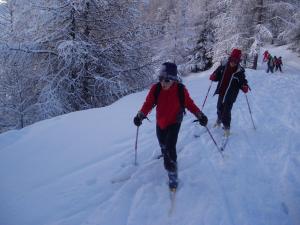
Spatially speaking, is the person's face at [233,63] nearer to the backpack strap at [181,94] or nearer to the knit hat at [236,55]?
the knit hat at [236,55]

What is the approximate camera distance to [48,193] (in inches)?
186

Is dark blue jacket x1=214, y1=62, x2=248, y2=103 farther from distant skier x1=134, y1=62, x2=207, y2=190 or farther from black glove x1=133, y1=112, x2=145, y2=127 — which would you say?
black glove x1=133, y1=112, x2=145, y2=127

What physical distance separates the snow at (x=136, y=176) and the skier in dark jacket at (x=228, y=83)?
0.51 metres

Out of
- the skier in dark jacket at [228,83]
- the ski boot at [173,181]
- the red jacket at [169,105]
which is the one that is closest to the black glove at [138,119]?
the red jacket at [169,105]

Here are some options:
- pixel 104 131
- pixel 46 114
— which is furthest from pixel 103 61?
pixel 104 131

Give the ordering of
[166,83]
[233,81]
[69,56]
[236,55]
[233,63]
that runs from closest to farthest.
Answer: [166,83], [236,55], [233,63], [233,81], [69,56]

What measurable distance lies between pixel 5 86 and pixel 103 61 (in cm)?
611

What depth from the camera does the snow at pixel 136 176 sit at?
4297 millimetres

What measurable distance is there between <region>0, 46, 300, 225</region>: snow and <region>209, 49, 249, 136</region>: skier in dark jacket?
51cm

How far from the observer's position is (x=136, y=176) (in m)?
5.30

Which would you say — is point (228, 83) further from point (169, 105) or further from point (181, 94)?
point (169, 105)

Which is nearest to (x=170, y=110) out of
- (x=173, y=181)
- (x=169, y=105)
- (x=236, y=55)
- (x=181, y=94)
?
(x=169, y=105)

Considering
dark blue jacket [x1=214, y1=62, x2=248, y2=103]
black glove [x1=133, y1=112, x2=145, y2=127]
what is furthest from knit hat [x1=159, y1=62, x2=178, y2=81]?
dark blue jacket [x1=214, y1=62, x2=248, y2=103]

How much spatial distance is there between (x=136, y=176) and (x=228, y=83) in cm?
341
